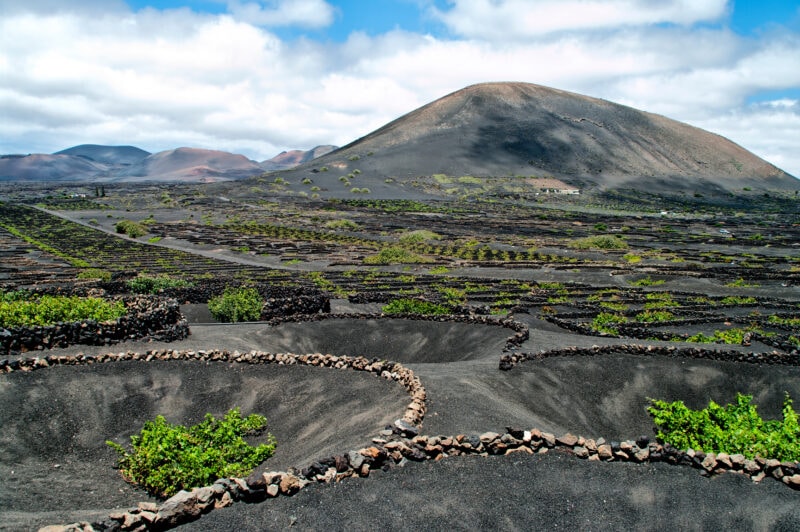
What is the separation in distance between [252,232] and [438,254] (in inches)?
1410

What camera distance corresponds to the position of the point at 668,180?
7382 inches

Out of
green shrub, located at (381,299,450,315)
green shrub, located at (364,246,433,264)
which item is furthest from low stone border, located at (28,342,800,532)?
green shrub, located at (364,246,433,264)

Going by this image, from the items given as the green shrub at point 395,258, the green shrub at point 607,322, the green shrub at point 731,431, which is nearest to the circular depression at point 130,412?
the green shrub at point 731,431

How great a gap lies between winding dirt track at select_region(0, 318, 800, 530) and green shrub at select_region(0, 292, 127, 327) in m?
2.54

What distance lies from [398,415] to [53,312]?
14.0 m

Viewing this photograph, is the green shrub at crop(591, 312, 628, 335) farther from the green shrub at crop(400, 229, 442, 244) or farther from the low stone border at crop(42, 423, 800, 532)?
the green shrub at crop(400, 229, 442, 244)

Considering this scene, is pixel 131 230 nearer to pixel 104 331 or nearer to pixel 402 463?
pixel 104 331

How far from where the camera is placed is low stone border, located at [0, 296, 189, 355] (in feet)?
56.6

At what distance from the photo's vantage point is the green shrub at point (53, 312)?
725 inches

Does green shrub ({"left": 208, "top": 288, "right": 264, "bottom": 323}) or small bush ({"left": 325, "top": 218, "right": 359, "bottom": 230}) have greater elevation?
small bush ({"left": 325, "top": 218, "right": 359, "bottom": 230})

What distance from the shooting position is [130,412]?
587 inches

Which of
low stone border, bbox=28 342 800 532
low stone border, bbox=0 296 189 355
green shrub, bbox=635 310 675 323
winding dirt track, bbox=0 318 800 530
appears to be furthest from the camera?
green shrub, bbox=635 310 675 323

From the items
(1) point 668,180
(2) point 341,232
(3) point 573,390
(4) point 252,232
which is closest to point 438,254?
(2) point 341,232

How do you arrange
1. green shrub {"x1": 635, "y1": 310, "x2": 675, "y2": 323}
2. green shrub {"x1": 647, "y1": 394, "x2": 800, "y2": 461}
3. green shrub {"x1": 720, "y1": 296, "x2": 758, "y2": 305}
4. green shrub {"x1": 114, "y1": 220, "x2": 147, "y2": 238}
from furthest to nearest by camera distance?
green shrub {"x1": 114, "y1": 220, "x2": 147, "y2": 238}
green shrub {"x1": 720, "y1": 296, "x2": 758, "y2": 305}
green shrub {"x1": 635, "y1": 310, "x2": 675, "y2": 323}
green shrub {"x1": 647, "y1": 394, "x2": 800, "y2": 461}
